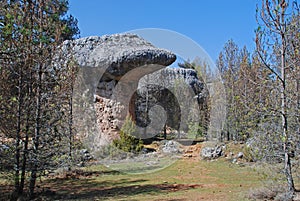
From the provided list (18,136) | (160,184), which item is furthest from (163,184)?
(18,136)

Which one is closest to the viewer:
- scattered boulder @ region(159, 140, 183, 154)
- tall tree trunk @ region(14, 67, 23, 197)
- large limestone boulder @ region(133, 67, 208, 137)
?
tall tree trunk @ region(14, 67, 23, 197)

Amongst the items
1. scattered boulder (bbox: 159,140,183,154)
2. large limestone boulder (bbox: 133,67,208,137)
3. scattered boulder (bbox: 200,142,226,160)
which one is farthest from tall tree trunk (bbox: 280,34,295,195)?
large limestone boulder (bbox: 133,67,208,137)

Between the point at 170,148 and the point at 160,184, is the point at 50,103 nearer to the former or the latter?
the point at 160,184

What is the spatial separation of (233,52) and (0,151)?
15.1m

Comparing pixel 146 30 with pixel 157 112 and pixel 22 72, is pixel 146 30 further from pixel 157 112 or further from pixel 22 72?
pixel 22 72

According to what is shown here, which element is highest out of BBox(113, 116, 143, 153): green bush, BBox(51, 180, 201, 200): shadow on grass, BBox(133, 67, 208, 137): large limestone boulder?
BBox(133, 67, 208, 137): large limestone boulder

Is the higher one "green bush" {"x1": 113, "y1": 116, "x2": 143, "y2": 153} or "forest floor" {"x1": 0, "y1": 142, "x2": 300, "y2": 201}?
"green bush" {"x1": 113, "y1": 116, "x2": 143, "y2": 153}

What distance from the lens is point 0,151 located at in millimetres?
5637

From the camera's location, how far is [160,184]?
299 inches

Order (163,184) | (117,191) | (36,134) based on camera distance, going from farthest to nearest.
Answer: (163,184)
(117,191)
(36,134)

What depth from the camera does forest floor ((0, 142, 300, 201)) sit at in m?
6.13

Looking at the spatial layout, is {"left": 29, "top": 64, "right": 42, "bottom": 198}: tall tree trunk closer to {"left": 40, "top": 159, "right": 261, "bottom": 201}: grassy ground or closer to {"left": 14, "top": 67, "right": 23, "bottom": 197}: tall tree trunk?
{"left": 14, "top": 67, "right": 23, "bottom": 197}: tall tree trunk

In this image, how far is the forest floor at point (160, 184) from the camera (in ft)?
20.1

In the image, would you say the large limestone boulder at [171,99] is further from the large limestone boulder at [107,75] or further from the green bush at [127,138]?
the green bush at [127,138]
